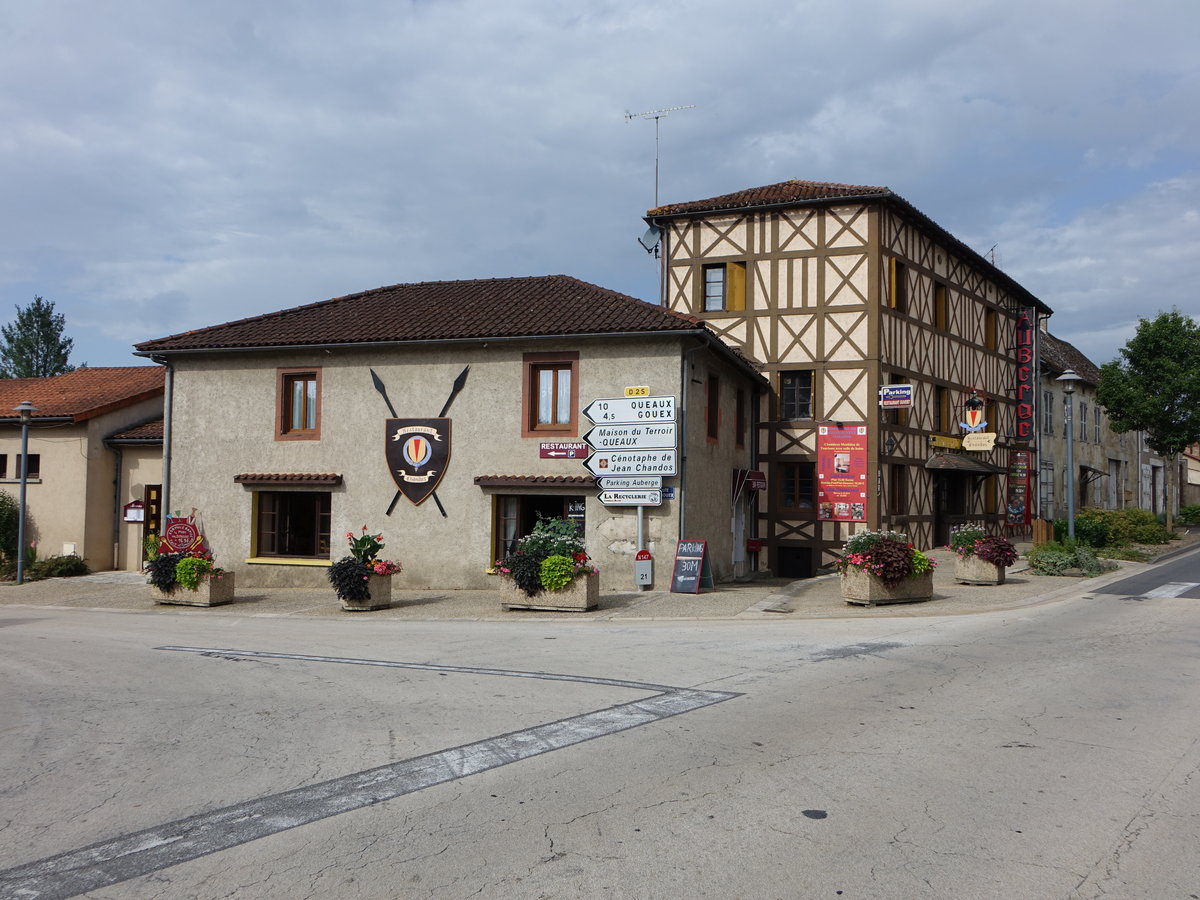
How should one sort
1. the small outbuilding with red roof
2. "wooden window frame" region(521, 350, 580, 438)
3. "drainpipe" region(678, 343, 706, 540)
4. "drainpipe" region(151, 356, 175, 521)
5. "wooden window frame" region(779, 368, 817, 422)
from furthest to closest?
"wooden window frame" region(779, 368, 817, 422)
the small outbuilding with red roof
"drainpipe" region(151, 356, 175, 521)
"wooden window frame" region(521, 350, 580, 438)
"drainpipe" region(678, 343, 706, 540)

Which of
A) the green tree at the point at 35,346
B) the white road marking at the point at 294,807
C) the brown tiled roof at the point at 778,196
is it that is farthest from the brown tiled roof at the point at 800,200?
the green tree at the point at 35,346

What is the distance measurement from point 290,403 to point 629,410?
766 cm

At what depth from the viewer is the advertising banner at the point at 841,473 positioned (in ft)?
80.2

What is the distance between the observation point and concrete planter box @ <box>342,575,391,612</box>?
16.9 meters

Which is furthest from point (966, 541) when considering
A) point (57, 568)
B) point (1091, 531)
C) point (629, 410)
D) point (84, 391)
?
point (84, 391)

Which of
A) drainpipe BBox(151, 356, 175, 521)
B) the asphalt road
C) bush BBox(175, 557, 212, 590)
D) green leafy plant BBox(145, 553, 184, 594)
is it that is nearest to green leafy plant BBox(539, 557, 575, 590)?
the asphalt road

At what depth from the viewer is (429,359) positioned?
19.7 m

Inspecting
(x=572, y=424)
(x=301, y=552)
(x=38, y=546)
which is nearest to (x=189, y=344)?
(x=301, y=552)

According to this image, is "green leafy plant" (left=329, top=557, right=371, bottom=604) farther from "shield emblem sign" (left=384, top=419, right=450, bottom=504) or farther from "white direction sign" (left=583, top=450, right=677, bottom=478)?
"white direction sign" (left=583, top=450, right=677, bottom=478)

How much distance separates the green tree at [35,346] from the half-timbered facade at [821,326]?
4722cm

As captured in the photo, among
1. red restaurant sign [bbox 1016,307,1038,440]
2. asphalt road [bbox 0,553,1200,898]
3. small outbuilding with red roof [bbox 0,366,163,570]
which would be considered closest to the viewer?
asphalt road [bbox 0,553,1200,898]

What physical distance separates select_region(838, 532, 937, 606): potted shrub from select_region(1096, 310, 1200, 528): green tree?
24322mm

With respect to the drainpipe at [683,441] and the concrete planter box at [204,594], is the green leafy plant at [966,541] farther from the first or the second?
the concrete planter box at [204,594]

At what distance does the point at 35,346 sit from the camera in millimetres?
58625
